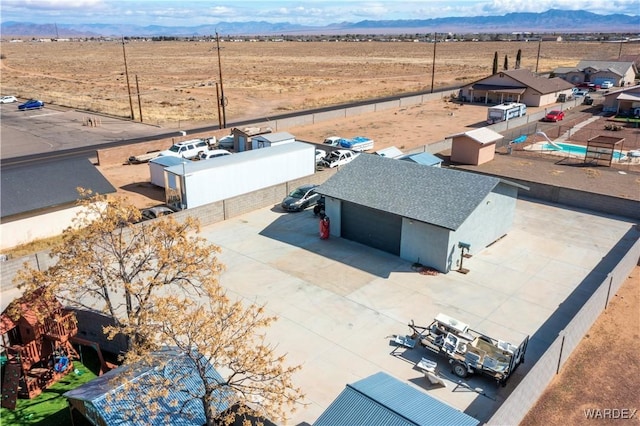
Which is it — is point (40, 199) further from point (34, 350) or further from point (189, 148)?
point (189, 148)

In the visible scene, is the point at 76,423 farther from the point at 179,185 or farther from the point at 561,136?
the point at 561,136

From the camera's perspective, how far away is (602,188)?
34.5 meters

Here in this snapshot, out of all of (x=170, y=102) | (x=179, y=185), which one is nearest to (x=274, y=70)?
(x=170, y=102)

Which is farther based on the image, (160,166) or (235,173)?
(160,166)

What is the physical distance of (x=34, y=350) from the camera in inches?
664

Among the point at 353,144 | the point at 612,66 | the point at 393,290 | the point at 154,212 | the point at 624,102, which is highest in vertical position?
the point at 612,66

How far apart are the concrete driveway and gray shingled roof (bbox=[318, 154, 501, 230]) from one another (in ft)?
8.61

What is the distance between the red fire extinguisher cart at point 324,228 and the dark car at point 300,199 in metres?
3.97

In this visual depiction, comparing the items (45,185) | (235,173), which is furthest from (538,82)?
(45,185)

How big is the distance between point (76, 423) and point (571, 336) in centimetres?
1605

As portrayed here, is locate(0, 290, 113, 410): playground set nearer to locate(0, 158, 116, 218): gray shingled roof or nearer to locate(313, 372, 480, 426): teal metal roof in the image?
locate(313, 372, 480, 426): teal metal roof

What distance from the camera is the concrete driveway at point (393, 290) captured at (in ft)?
55.3

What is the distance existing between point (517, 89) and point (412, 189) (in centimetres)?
5194

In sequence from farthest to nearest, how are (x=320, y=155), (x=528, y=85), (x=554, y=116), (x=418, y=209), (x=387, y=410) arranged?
(x=528, y=85) < (x=554, y=116) < (x=320, y=155) < (x=418, y=209) < (x=387, y=410)
